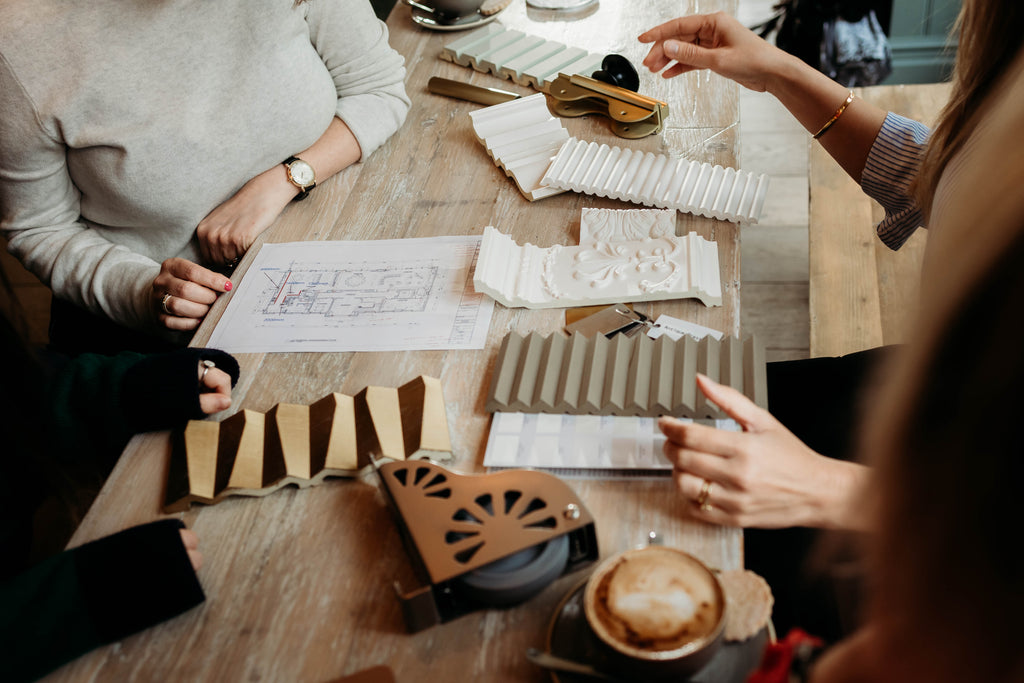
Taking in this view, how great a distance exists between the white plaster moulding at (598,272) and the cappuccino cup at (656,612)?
18.9 inches

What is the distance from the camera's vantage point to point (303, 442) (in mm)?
925

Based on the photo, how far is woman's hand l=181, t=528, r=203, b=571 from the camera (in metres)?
0.79

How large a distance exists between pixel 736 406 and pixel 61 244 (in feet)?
3.93

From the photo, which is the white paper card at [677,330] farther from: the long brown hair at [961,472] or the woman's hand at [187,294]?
the woman's hand at [187,294]

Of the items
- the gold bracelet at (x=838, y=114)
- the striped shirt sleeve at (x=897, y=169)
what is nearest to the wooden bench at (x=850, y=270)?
the striped shirt sleeve at (x=897, y=169)

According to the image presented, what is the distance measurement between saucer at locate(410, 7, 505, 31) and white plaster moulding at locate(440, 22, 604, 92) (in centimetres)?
6

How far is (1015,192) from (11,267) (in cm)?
312

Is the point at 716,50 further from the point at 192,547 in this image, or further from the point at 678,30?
the point at 192,547

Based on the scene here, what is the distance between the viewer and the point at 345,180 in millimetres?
1463

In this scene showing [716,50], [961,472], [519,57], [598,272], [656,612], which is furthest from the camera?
[519,57]

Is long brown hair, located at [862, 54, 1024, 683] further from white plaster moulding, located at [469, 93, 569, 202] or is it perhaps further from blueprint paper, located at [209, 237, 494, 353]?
white plaster moulding, located at [469, 93, 569, 202]

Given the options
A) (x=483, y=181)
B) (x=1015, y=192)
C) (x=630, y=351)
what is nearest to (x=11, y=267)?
(x=483, y=181)

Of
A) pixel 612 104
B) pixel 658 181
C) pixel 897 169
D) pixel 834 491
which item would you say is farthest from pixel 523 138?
pixel 834 491

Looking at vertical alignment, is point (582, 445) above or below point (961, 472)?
below
